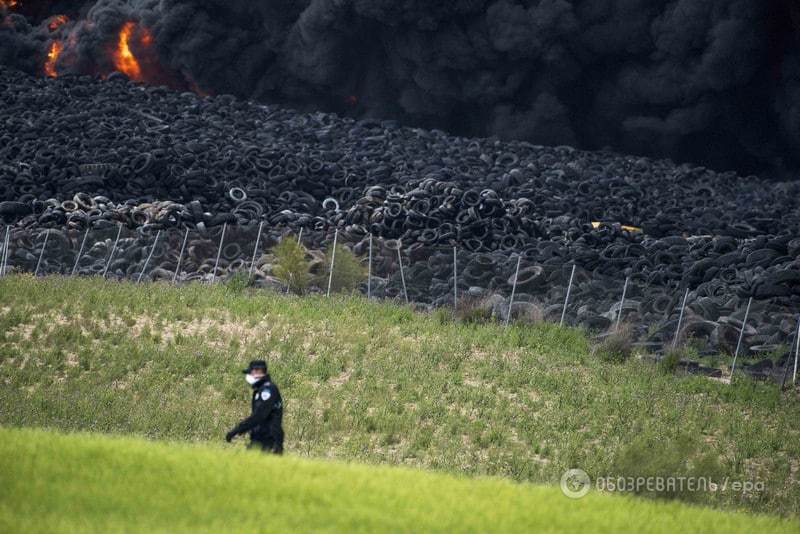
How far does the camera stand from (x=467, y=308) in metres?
29.5

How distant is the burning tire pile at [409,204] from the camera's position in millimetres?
31062

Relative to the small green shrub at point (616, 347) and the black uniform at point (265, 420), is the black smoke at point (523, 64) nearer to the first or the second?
the small green shrub at point (616, 347)

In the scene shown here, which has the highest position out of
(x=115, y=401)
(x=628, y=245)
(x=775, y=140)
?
(x=775, y=140)

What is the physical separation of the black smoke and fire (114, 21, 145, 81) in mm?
682

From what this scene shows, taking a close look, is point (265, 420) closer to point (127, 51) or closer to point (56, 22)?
point (127, 51)

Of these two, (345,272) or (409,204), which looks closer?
(345,272)

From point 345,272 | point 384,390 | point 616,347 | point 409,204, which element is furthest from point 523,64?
point 384,390

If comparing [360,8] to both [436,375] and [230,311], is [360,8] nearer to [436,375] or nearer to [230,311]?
[230,311]

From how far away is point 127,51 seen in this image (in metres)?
81.0

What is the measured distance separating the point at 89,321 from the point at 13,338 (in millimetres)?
1676

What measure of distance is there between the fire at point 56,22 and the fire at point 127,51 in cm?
782

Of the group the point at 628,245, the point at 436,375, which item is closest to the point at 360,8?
the point at 628,245

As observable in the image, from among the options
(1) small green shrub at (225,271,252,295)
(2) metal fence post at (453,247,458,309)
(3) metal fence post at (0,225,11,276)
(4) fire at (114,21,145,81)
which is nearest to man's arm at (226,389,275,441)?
(2) metal fence post at (453,247,458,309)

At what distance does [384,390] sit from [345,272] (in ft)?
27.8
